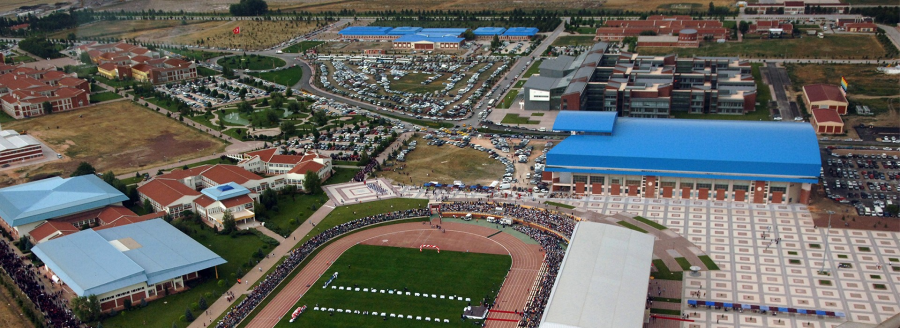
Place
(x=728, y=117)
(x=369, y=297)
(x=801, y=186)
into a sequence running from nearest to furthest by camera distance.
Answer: (x=369, y=297)
(x=801, y=186)
(x=728, y=117)

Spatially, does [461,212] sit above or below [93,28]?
below

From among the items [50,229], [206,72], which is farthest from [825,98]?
[206,72]

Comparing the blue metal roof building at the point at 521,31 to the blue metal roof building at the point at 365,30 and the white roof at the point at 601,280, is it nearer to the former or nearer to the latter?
the blue metal roof building at the point at 365,30

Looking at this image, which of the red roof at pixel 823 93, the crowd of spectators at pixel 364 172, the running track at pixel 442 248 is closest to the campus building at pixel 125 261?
the running track at pixel 442 248

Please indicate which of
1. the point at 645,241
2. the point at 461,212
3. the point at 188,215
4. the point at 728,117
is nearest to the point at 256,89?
the point at 188,215

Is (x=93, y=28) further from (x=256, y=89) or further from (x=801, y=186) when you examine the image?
(x=801, y=186)

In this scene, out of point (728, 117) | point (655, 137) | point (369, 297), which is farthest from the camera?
point (728, 117)

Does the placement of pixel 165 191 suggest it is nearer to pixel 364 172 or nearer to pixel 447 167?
pixel 364 172
